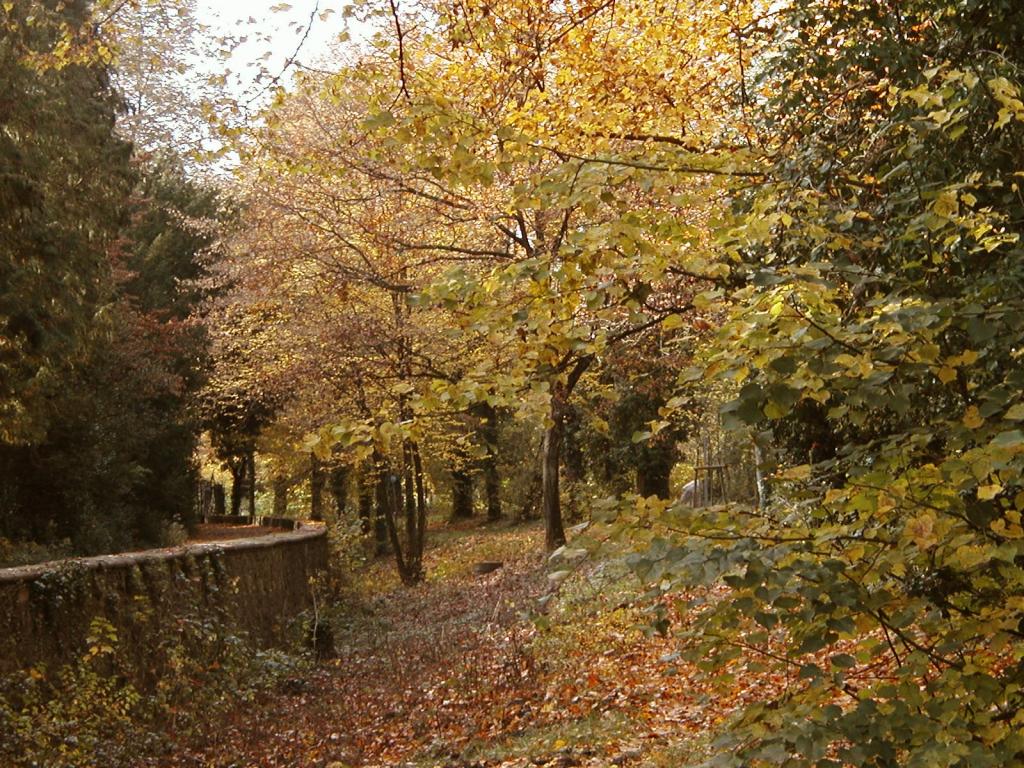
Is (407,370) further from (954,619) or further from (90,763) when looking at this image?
(954,619)

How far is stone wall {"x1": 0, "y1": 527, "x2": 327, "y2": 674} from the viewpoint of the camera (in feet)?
32.8

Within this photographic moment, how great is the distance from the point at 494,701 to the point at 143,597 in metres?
4.09

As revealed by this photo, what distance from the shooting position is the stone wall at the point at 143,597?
32.8ft

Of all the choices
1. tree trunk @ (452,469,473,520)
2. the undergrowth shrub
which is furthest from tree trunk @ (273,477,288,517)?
the undergrowth shrub

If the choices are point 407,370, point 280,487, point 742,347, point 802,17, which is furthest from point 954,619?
point 280,487

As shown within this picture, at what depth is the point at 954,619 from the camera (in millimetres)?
4207

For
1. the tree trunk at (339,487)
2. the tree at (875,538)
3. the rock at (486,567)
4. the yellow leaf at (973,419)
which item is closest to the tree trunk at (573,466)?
the rock at (486,567)

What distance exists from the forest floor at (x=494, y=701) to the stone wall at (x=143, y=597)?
48.6 inches

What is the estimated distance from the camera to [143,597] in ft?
38.9

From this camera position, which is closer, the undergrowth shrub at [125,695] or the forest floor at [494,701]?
the forest floor at [494,701]

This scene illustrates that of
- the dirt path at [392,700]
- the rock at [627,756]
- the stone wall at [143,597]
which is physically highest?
the stone wall at [143,597]

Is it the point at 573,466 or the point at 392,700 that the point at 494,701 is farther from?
Result: the point at 573,466

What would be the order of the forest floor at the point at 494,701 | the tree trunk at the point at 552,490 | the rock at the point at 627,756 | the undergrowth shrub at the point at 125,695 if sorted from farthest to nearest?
the tree trunk at the point at 552,490
the undergrowth shrub at the point at 125,695
the forest floor at the point at 494,701
the rock at the point at 627,756

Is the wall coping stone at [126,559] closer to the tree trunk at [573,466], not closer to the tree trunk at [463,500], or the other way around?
the tree trunk at [573,466]
